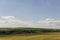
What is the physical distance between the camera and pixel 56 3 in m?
4.27

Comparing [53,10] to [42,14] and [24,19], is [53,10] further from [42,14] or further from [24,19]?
[24,19]

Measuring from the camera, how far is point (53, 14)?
4.27m

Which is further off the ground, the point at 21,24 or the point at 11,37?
the point at 21,24

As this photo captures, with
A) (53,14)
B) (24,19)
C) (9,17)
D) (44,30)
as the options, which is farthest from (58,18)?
(9,17)

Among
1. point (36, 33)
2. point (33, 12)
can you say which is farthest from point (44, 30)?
point (33, 12)

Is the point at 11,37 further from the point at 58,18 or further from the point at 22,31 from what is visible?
the point at 58,18

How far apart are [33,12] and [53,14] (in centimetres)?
44

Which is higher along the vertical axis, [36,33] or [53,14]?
[53,14]

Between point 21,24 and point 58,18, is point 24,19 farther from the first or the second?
point 58,18

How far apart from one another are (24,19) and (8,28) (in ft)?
1.29

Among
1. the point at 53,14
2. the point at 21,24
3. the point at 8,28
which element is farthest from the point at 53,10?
the point at 8,28

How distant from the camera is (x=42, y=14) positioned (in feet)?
13.9

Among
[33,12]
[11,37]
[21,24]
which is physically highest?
[33,12]

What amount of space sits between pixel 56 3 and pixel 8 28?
1171 millimetres
